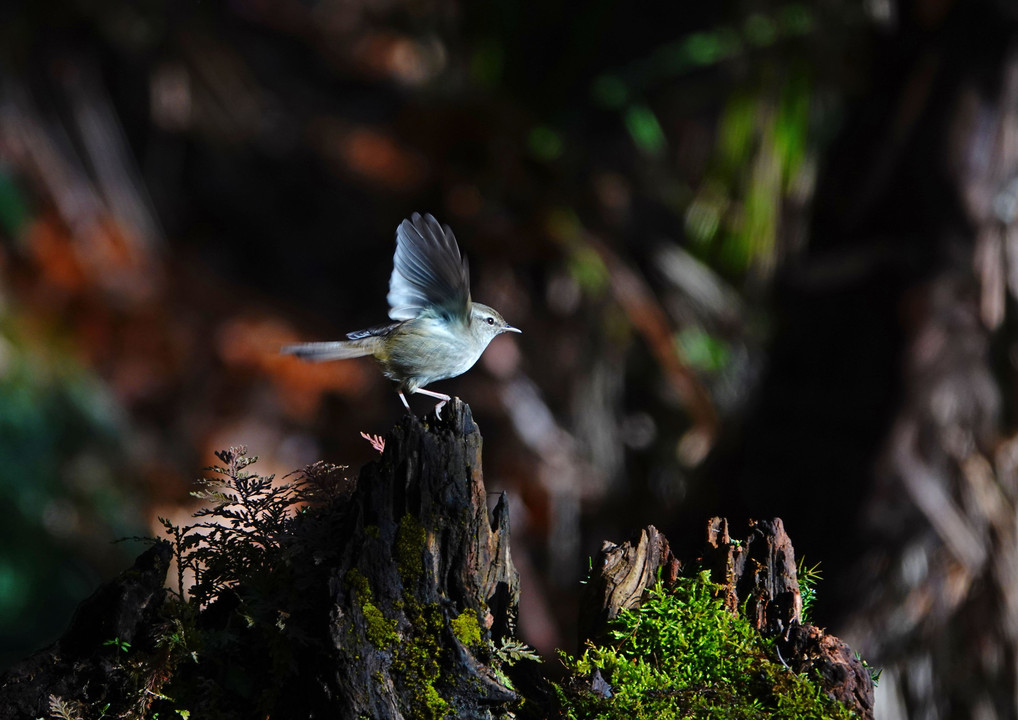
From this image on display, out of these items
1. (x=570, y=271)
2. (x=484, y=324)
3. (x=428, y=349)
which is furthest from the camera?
(x=570, y=271)

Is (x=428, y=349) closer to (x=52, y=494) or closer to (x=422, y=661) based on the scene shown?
(x=422, y=661)

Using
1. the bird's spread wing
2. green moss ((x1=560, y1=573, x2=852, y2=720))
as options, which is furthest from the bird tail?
green moss ((x1=560, y1=573, x2=852, y2=720))

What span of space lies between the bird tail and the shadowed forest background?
255 centimetres

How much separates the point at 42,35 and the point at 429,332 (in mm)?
5762

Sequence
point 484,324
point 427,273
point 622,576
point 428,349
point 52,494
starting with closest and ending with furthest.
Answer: point 622,576 → point 427,273 → point 428,349 → point 484,324 → point 52,494

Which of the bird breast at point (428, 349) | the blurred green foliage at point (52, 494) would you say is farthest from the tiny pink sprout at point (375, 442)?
the blurred green foliage at point (52, 494)

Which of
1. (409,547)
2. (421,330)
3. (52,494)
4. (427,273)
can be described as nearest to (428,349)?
(421,330)

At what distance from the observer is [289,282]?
770 cm

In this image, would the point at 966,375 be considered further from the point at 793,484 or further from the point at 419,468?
the point at 419,468

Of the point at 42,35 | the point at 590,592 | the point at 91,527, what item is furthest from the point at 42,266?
the point at 590,592

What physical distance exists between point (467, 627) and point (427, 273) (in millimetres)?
926

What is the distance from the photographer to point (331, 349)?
2.41 m

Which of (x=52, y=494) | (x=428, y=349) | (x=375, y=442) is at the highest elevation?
(x=52, y=494)

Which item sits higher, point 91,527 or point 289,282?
point 289,282
